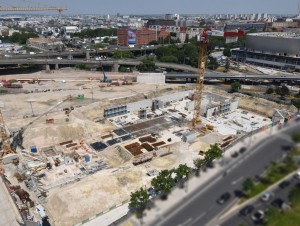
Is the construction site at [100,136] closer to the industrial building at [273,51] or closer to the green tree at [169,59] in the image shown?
the green tree at [169,59]

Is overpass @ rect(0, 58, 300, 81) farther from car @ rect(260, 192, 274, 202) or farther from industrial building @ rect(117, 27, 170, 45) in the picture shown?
car @ rect(260, 192, 274, 202)

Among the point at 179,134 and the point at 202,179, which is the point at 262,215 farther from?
the point at 179,134

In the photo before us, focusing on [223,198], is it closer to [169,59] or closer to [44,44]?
[169,59]

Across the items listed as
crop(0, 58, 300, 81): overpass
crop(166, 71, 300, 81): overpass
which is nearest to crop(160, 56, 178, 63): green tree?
crop(0, 58, 300, 81): overpass

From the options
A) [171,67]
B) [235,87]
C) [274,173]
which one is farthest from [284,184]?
[171,67]

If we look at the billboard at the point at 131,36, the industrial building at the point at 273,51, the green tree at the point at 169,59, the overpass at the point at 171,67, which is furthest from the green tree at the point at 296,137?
the billboard at the point at 131,36
